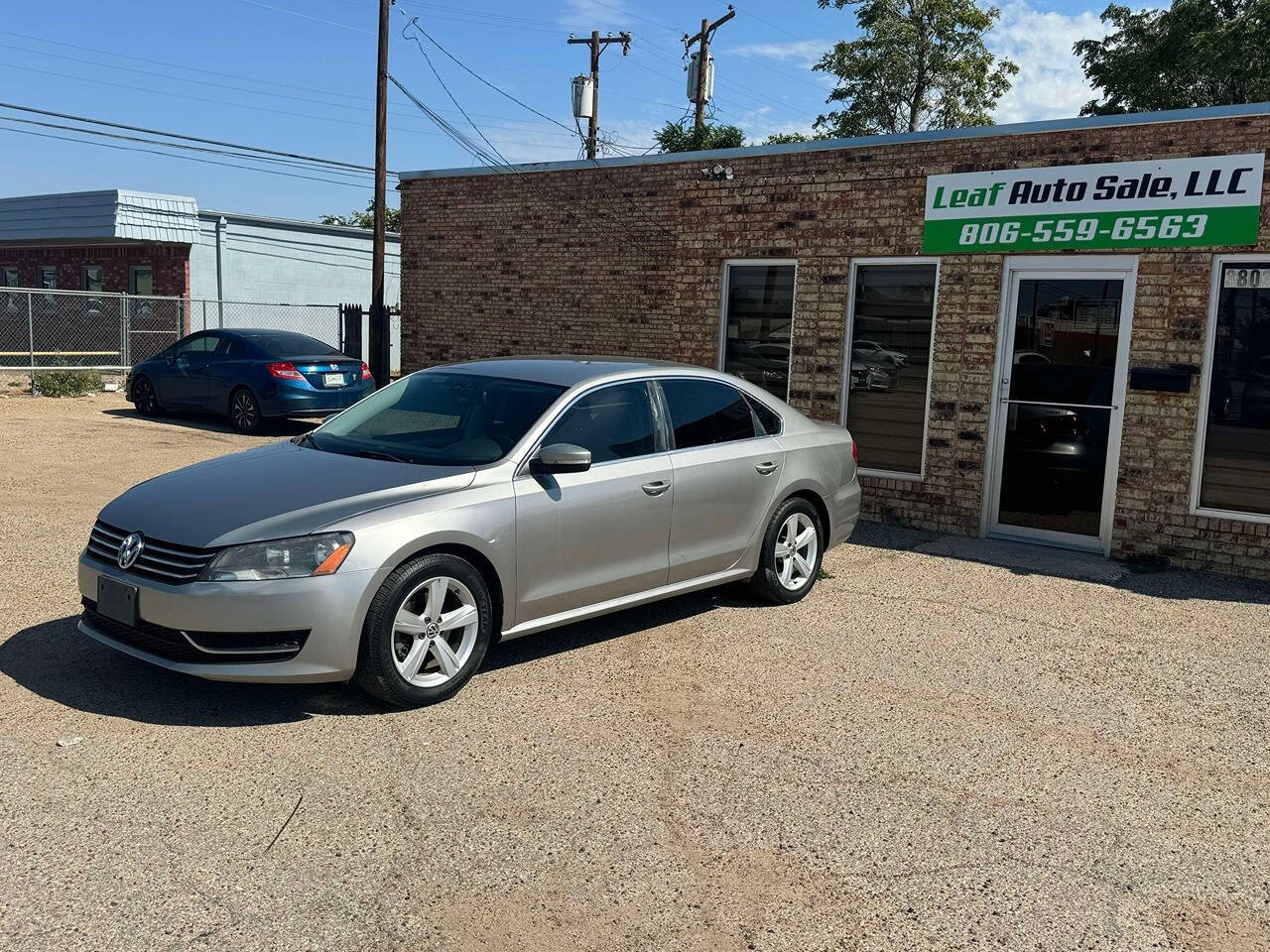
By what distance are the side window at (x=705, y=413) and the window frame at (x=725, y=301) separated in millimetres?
4012

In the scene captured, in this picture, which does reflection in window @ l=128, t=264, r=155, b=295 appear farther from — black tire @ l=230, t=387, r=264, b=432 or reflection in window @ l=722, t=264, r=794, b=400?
reflection in window @ l=722, t=264, r=794, b=400

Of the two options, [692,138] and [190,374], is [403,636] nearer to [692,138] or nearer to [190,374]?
[190,374]

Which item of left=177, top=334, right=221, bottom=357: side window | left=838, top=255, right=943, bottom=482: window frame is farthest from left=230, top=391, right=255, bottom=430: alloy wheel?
left=838, top=255, right=943, bottom=482: window frame

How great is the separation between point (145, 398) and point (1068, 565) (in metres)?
13.8

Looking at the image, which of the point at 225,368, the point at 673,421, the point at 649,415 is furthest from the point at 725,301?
the point at 225,368

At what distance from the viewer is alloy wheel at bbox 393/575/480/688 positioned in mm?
5012

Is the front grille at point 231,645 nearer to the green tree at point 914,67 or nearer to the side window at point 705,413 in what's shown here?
the side window at point 705,413

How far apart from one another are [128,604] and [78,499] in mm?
5529

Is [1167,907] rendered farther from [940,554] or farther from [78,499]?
[78,499]

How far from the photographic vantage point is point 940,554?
30.1ft

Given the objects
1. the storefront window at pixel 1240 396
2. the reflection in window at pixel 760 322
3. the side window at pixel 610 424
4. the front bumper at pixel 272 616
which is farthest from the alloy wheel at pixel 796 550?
the reflection in window at pixel 760 322

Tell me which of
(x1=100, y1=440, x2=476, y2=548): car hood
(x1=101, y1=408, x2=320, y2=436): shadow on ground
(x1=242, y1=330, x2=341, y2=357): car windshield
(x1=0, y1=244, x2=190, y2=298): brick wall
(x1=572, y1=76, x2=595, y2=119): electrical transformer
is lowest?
(x1=101, y1=408, x2=320, y2=436): shadow on ground

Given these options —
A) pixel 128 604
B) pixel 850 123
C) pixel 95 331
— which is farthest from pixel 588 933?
pixel 850 123

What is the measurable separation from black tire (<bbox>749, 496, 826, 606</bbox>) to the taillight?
9993mm
